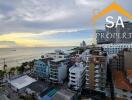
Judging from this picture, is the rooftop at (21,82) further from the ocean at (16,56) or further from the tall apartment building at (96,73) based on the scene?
the ocean at (16,56)

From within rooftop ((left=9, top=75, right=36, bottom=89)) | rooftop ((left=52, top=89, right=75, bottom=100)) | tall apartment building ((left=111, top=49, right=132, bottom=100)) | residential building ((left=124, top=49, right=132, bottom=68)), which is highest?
residential building ((left=124, top=49, right=132, bottom=68))

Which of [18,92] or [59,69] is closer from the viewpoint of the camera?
[18,92]

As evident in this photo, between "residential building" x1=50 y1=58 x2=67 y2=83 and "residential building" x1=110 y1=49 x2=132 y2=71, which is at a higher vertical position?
"residential building" x1=110 y1=49 x2=132 y2=71

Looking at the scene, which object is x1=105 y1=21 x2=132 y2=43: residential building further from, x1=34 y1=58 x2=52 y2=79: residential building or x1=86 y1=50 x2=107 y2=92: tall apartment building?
x1=86 y1=50 x2=107 y2=92: tall apartment building

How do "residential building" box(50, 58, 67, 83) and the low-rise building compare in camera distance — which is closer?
the low-rise building

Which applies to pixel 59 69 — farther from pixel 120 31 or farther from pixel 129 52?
pixel 120 31

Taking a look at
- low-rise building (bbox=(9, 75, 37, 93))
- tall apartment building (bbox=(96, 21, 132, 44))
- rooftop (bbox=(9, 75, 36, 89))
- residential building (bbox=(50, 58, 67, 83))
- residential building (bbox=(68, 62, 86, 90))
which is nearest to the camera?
residential building (bbox=(68, 62, 86, 90))

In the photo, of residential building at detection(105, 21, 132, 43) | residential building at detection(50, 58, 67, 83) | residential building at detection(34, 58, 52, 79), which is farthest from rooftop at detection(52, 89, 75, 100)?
residential building at detection(105, 21, 132, 43)

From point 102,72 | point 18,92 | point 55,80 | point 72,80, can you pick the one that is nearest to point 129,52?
point 102,72
